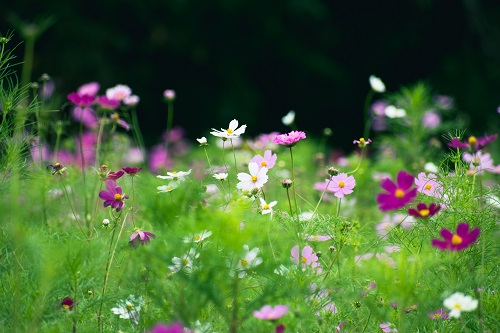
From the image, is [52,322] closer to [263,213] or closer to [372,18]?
[263,213]

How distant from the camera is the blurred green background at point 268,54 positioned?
524cm

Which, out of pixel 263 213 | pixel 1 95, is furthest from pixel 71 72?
pixel 263 213

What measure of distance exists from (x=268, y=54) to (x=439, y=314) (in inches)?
174

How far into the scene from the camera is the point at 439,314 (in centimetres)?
141

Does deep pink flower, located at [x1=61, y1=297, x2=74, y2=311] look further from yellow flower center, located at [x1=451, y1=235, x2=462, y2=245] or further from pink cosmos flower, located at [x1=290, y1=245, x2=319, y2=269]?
yellow flower center, located at [x1=451, y1=235, x2=462, y2=245]

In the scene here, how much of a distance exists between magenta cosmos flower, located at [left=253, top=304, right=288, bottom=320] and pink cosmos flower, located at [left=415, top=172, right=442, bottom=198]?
546mm

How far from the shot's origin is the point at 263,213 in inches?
56.5

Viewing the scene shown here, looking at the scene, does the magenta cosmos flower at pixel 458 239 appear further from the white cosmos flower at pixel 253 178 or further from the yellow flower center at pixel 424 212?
the white cosmos flower at pixel 253 178

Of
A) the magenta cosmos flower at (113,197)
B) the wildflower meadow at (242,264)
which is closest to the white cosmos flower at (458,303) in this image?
the wildflower meadow at (242,264)

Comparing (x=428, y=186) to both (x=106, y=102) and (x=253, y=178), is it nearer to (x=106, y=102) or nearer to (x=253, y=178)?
(x=253, y=178)

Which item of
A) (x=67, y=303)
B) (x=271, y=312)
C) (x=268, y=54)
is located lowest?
(x=268, y=54)

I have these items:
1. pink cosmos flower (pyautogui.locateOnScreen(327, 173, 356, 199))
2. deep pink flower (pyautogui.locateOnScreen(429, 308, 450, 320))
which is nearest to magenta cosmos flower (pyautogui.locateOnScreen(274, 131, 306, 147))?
pink cosmos flower (pyautogui.locateOnScreen(327, 173, 356, 199))

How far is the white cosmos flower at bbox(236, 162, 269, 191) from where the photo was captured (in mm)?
1496

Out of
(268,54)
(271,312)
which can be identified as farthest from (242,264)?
(268,54)
